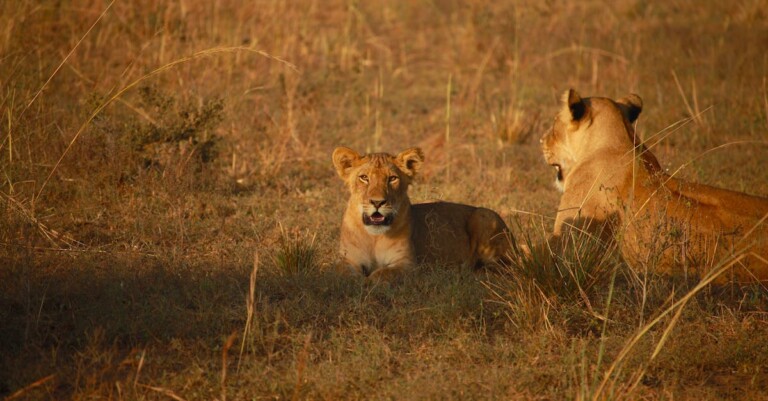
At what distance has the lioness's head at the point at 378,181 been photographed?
5680 mm

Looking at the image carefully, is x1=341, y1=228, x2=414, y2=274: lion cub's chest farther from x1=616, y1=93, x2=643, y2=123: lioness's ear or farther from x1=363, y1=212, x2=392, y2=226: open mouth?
x1=616, y1=93, x2=643, y2=123: lioness's ear

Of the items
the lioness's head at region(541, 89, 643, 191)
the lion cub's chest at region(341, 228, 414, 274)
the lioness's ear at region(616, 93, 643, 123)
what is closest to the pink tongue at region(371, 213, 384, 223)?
the lion cub's chest at region(341, 228, 414, 274)

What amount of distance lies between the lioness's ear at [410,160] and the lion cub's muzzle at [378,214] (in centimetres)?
49

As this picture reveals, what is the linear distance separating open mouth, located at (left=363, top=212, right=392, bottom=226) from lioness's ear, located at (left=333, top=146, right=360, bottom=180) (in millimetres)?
560

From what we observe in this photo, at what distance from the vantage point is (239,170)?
7.90 meters

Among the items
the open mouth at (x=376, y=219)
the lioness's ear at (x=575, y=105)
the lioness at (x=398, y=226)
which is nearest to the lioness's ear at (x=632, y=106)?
the lioness's ear at (x=575, y=105)

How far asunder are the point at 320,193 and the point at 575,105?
8.32 ft

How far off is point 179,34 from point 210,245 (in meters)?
4.39

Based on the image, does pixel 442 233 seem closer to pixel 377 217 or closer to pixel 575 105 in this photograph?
pixel 377 217

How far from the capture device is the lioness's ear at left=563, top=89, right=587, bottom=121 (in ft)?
20.0

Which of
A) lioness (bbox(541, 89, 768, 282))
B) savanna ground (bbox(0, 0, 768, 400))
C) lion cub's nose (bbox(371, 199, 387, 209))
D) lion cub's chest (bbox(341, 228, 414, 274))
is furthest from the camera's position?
lion cub's chest (bbox(341, 228, 414, 274))

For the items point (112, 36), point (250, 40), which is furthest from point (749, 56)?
point (112, 36)

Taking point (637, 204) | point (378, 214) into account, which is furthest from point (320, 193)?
point (637, 204)

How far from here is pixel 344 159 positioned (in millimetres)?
6152
